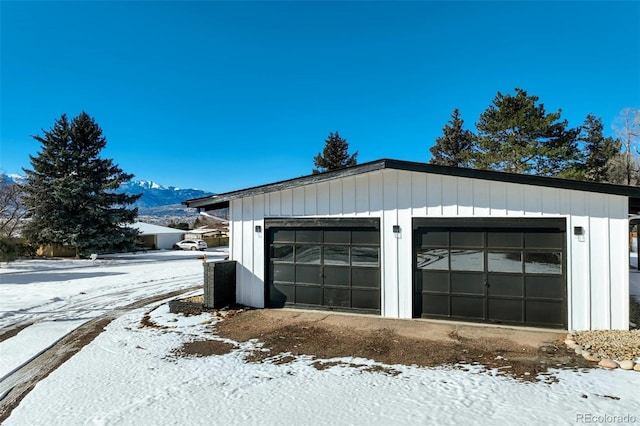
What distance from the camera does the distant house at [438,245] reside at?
612cm

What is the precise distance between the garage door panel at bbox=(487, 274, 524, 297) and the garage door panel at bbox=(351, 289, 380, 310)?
2101 millimetres

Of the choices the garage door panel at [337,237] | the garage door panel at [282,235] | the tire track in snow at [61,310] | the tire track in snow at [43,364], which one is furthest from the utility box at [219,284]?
the tire track in snow at [61,310]

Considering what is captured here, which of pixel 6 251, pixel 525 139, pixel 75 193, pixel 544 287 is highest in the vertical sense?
pixel 525 139

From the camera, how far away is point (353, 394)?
3871 mm

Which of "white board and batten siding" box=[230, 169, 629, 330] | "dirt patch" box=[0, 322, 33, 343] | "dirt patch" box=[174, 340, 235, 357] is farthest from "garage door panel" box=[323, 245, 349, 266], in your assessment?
"dirt patch" box=[0, 322, 33, 343]

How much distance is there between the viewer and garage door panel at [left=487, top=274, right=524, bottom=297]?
257 inches

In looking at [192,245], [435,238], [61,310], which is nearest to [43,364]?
[61,310]

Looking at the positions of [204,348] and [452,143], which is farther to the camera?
[452,143]

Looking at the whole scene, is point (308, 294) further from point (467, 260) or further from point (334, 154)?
point (334, 154)

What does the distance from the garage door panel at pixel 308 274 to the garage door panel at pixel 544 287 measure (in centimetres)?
399

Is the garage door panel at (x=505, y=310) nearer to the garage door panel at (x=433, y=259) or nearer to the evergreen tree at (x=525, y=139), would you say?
the garage door panel at (x=433, y=259)

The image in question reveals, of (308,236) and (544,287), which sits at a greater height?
(308,236)

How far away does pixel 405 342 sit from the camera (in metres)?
5.69

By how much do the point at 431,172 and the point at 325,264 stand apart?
2915 mm
